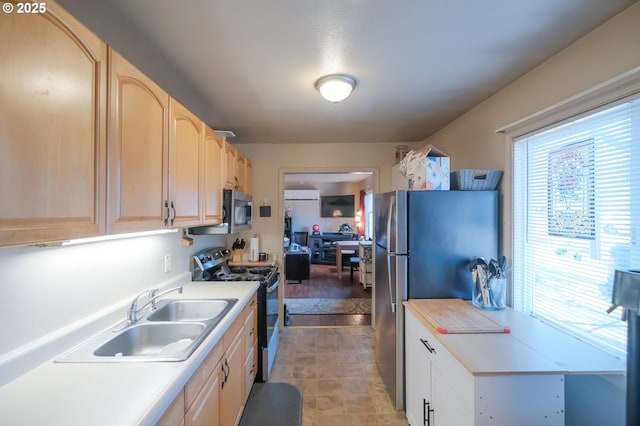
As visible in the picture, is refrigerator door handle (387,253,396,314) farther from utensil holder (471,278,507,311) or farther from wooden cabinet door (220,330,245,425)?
wooden cabinet door (220,330,245,425)

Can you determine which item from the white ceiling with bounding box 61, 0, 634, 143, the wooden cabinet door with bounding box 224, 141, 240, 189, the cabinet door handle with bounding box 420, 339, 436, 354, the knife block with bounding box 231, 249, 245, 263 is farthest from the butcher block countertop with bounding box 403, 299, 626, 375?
the knife block with bounding box 231, 249, 245, 263

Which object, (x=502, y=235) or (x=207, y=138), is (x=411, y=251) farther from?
(x=207, y=138)

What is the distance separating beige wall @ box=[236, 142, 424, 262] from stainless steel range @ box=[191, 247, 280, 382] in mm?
722

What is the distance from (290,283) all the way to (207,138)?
4292 millimetres

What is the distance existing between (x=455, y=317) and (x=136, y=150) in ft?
6.42

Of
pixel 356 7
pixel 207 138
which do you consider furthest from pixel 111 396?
pixel 356 7

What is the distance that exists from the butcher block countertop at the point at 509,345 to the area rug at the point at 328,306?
8.15ft

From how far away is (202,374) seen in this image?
48.0 inches

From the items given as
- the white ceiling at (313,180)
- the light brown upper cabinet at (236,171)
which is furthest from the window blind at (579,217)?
the white ceiling at (313,180)

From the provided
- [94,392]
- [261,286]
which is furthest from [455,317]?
[94,392]

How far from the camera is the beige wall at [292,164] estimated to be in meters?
3.42

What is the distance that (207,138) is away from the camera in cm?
200

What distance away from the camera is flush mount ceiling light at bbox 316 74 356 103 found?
1748mm

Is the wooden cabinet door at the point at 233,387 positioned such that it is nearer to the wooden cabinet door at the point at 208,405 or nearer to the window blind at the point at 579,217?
the wooden cabinet door at the point at 208,405
